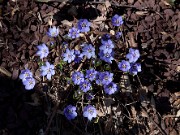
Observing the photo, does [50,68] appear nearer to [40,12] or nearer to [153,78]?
[40,12]

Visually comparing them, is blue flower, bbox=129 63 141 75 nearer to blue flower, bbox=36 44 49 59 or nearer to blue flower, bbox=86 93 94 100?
blue flower, bbox=86 93 94 100

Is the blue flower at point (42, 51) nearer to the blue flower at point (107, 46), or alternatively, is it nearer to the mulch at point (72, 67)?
the mulch at point (72, 67)

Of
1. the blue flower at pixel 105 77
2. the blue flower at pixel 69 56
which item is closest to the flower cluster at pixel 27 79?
the blue flower at pixel 69 56

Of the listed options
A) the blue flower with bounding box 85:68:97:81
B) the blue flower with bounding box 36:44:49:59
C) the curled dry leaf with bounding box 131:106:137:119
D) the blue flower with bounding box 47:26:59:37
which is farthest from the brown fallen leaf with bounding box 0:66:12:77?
the curled dry leaf with bounding box 131:106:137:119

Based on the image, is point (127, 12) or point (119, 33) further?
point (127, 12)

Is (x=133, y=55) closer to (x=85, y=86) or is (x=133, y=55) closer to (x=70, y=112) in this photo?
(x=85, y=86)

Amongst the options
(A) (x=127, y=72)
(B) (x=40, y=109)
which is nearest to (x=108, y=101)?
(A) (x=127, y=72)
